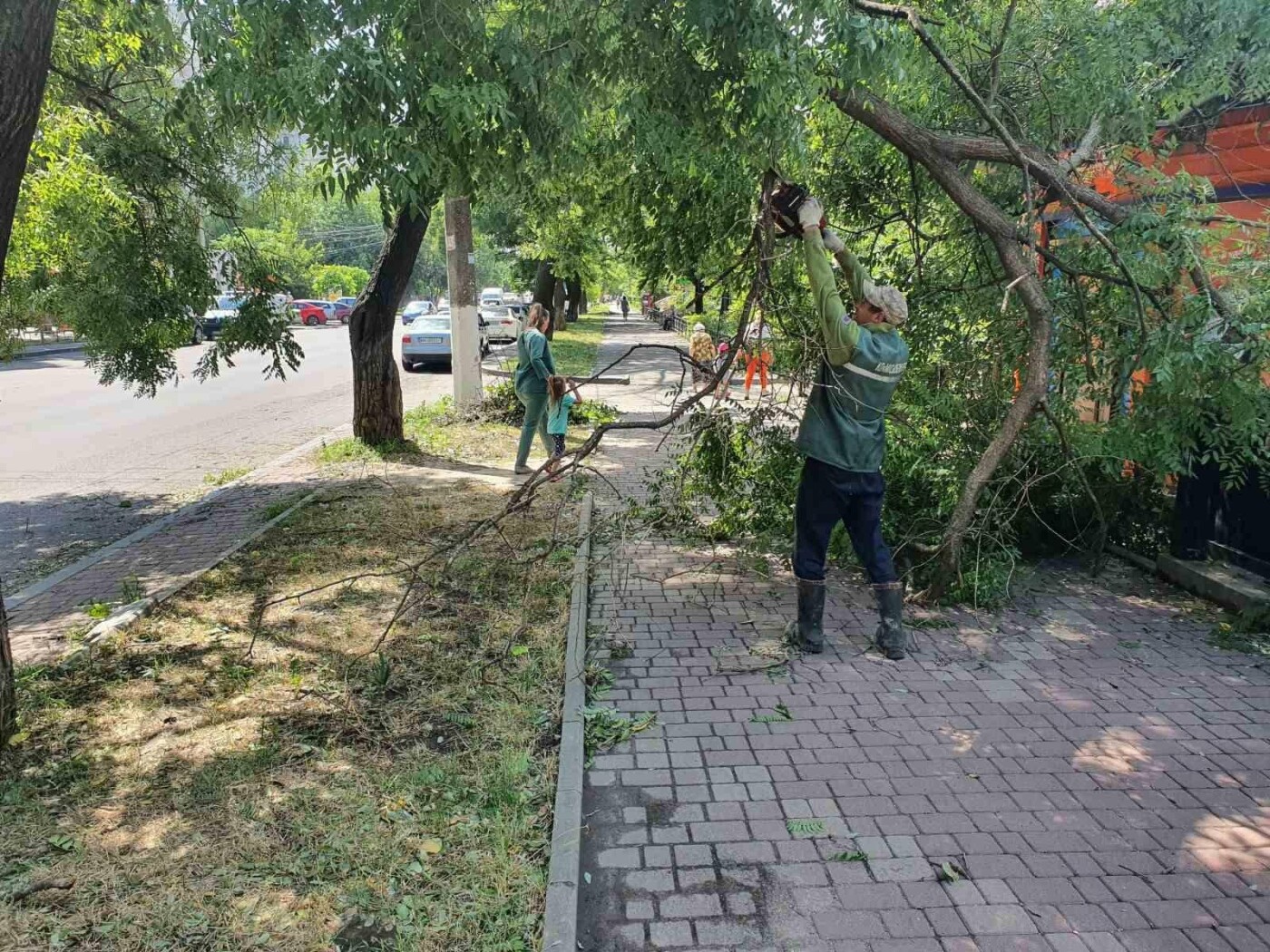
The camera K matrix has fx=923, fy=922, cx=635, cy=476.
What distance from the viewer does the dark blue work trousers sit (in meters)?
4.95

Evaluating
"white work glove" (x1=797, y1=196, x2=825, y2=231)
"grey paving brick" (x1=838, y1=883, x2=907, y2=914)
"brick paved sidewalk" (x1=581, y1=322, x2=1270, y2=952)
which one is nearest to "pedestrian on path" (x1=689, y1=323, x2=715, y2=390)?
"white work glove" (x1=797, y1=196, x2=825, y2=231)

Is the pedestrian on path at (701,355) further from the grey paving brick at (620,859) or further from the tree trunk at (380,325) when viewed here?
the tree trunk at (380,325)

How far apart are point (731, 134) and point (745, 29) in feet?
2.85

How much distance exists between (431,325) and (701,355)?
18.8 m

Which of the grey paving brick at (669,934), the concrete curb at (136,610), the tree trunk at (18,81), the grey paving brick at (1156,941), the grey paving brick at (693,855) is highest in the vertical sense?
the tree trunk at (18,81)

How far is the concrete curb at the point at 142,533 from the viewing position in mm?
6608

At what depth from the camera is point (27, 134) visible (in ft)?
12.9

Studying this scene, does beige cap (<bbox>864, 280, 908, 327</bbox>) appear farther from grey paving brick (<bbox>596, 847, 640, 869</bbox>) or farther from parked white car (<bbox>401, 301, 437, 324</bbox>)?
parked white car (<bbox>401, 301, 437, 324</bbox>)

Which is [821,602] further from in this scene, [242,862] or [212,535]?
[212,535]

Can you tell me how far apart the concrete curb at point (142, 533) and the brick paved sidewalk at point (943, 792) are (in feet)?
13.6

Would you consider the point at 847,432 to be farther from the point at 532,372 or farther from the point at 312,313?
the point at 312,313

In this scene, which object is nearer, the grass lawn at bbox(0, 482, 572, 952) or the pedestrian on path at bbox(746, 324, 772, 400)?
the grass lawn at bbox(0, 482, 572, 952)

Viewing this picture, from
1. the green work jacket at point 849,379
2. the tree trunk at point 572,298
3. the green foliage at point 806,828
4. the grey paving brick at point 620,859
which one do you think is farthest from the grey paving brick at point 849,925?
the tree trunk at point 572,298

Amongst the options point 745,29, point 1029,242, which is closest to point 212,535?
point 745,29
